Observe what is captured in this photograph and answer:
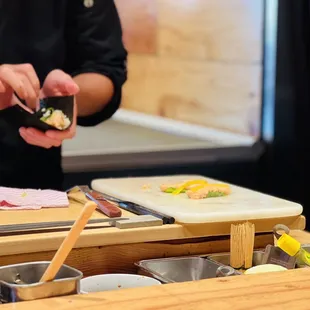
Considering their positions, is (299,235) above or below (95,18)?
below

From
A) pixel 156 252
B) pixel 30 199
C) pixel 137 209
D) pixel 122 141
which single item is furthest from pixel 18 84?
pixel 122 141

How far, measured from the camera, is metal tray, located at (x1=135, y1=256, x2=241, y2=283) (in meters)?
1.18

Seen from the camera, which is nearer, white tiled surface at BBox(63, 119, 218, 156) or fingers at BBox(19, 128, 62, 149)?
fingers at BBox(19, 128, 62, 149)

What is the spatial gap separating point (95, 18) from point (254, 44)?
3.76 ft

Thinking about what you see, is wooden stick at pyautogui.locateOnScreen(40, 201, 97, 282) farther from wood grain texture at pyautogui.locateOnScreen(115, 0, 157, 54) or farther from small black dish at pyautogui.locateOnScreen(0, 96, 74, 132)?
wood grain texture at pyautogui.locateOnScreen(115, 0, 157, 54)

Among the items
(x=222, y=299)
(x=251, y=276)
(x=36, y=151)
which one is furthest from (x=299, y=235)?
(x=36, y=151)

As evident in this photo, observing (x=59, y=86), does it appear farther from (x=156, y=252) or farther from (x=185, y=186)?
(x=156, y=252)

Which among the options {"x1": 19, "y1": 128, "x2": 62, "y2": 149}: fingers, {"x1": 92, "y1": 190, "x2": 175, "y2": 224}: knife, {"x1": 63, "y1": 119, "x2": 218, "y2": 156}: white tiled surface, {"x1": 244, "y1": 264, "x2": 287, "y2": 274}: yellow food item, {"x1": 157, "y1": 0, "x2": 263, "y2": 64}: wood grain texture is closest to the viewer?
{"x1": 244, "y1": 264, "x2": 287, "y2": 274}: yellow food item

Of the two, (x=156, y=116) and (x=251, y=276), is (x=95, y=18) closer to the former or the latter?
(x=251, y=276)

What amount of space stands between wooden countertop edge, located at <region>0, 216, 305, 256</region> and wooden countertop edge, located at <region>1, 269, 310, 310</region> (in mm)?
211

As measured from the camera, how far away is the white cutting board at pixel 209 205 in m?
1.26

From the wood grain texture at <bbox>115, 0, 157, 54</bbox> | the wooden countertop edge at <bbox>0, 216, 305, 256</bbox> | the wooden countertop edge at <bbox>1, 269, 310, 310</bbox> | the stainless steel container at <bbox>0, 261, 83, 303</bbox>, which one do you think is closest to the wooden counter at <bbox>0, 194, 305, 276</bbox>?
the wooden countertop edge at <bbox>0, 216, 305, 256</bbox>

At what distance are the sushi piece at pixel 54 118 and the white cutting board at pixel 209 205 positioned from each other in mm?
162

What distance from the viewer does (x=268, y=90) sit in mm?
2854
